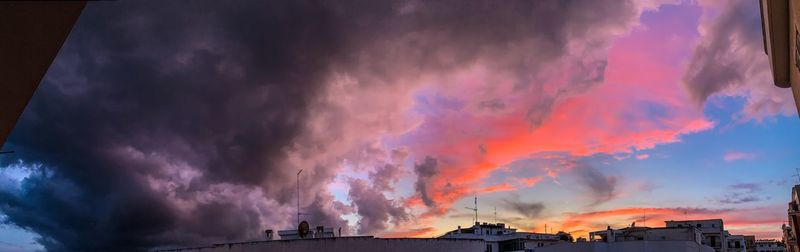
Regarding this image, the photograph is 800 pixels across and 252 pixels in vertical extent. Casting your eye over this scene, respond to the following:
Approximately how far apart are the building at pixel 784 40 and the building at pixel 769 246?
12698 cm

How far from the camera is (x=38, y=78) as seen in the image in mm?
3008

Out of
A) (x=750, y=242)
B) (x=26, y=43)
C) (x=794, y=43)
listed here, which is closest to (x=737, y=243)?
(x=750, y=242)

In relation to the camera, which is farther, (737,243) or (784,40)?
(737,243)

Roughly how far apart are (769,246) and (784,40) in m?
134

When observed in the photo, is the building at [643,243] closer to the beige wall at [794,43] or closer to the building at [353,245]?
the building at [353,245]

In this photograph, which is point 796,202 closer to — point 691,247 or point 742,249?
point 691,247

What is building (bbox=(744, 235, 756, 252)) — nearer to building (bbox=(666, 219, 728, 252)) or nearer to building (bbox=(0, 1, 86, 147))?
building (bbox=(666, 219, 728, 252))

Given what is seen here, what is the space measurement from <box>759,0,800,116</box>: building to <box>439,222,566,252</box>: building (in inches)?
2088

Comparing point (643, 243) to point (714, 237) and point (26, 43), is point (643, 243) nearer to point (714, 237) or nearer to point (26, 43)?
point (714, 237)

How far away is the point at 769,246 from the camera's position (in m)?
126

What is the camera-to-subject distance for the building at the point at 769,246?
407 feet

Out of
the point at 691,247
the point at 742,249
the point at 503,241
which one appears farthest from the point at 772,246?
the point at 691,247

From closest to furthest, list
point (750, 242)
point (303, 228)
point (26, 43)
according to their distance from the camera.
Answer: point (26, 43) < point (303, 228) < point (750, 242)

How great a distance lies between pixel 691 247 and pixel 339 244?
33.3 meters
